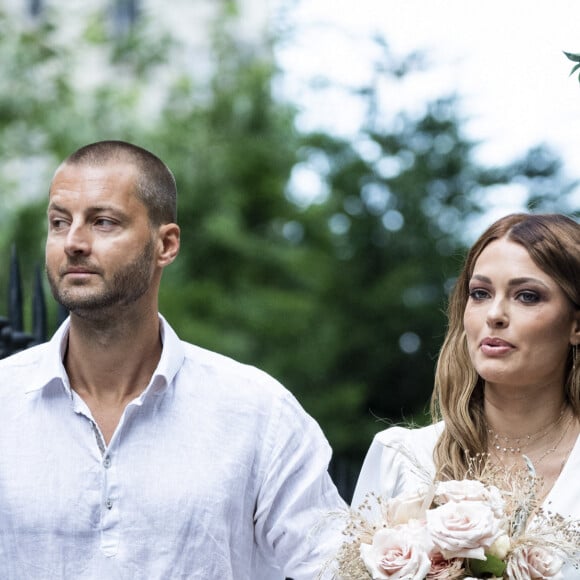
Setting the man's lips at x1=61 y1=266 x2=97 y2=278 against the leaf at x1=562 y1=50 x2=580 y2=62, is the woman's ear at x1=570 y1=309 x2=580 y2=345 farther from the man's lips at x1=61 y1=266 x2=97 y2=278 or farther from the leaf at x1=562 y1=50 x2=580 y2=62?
the man's lips at x1=61 y1=266 x2=97 y2=278

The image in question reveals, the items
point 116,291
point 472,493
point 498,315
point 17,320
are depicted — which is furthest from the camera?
point 17,320

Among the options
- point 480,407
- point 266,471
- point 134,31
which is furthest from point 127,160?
point 134,31

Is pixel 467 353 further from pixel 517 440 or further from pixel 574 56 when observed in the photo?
pixel 574 56

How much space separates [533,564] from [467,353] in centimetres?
104

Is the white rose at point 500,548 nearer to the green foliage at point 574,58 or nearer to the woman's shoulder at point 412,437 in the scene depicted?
the woman's shoulder at point 412,437

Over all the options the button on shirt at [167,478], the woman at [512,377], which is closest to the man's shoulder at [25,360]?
the button on shirt at [167,478]

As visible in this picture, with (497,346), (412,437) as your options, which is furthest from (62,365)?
(497,346)

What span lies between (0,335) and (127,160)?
139 centimetres

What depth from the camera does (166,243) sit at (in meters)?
4.43

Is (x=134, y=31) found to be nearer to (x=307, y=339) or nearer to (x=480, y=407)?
(x=307, y=339)

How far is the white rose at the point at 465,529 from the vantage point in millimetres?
3438

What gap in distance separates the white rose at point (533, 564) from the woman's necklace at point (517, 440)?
0.72m

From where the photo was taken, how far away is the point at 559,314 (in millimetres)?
4121

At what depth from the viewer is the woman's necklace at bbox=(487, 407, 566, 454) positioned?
13.8 feet
